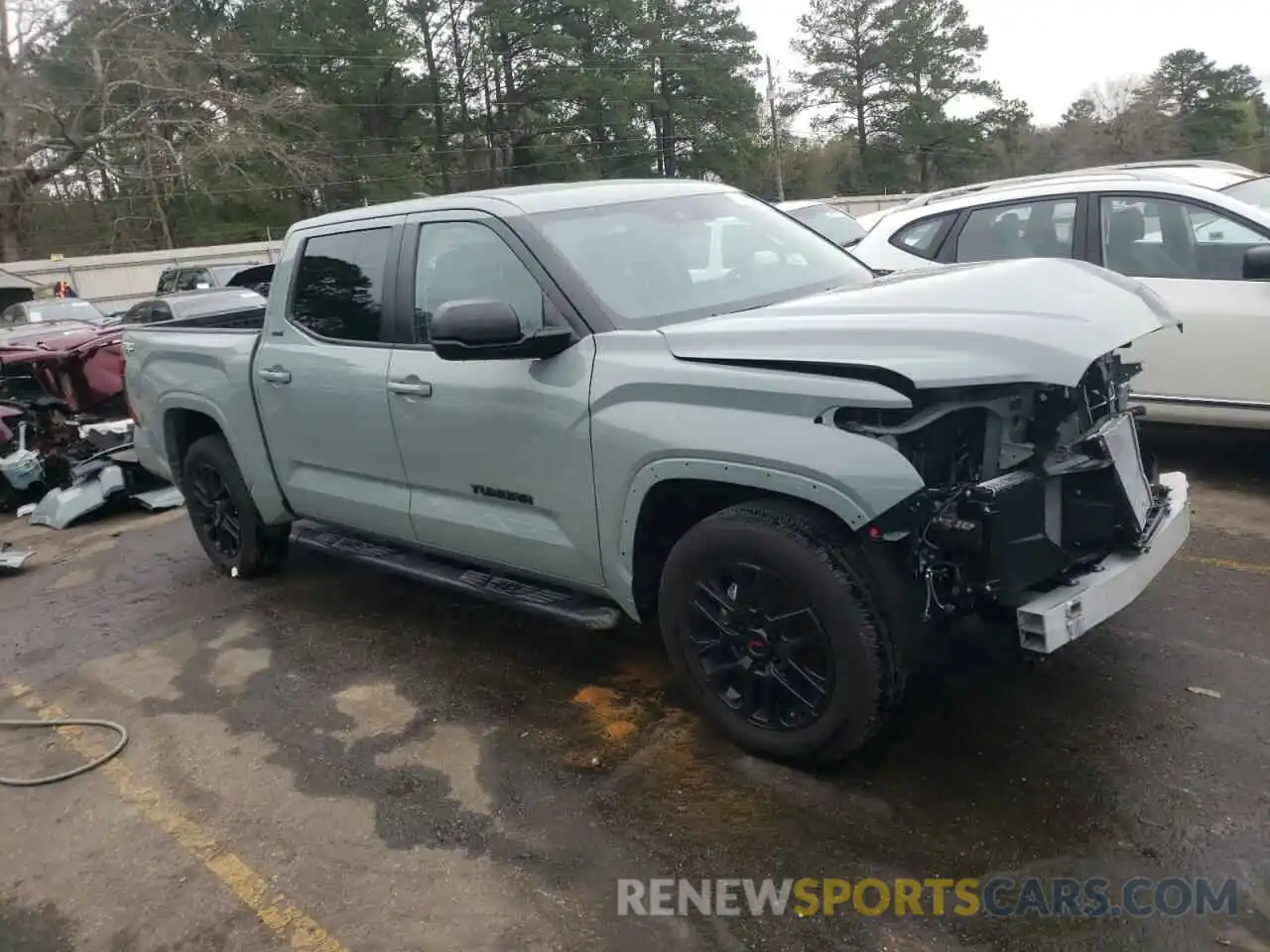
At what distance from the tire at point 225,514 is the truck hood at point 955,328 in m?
3.20

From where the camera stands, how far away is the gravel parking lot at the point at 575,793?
2.96 meters

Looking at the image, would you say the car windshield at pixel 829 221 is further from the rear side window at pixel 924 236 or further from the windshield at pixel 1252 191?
the windshield at pixel 1252 191

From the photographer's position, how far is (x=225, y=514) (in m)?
6.12

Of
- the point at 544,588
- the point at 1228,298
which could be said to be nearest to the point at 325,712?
the point at 544,588

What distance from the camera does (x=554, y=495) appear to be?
153 inches

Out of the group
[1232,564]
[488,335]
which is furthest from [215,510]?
[1232,564]

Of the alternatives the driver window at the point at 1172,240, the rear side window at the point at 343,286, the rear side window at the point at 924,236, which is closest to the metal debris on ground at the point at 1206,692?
the driver window at the point at 1172,240

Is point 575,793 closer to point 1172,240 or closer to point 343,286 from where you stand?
point 343,286

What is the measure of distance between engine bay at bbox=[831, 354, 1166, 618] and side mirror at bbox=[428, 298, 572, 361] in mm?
1122

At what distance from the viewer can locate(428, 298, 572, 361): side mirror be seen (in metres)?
3.60

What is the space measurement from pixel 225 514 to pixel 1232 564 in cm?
521

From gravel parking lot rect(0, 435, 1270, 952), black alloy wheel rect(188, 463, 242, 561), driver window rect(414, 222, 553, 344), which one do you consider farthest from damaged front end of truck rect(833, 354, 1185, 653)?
black alloy wheel rect(188, 463, 242, 561)

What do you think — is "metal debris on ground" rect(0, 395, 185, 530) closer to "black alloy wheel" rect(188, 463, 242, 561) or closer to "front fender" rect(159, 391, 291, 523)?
"black alloy wheel" rect(188, 463, 242, 561)

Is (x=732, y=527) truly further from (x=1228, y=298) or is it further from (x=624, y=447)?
(x=1228, y=298)
